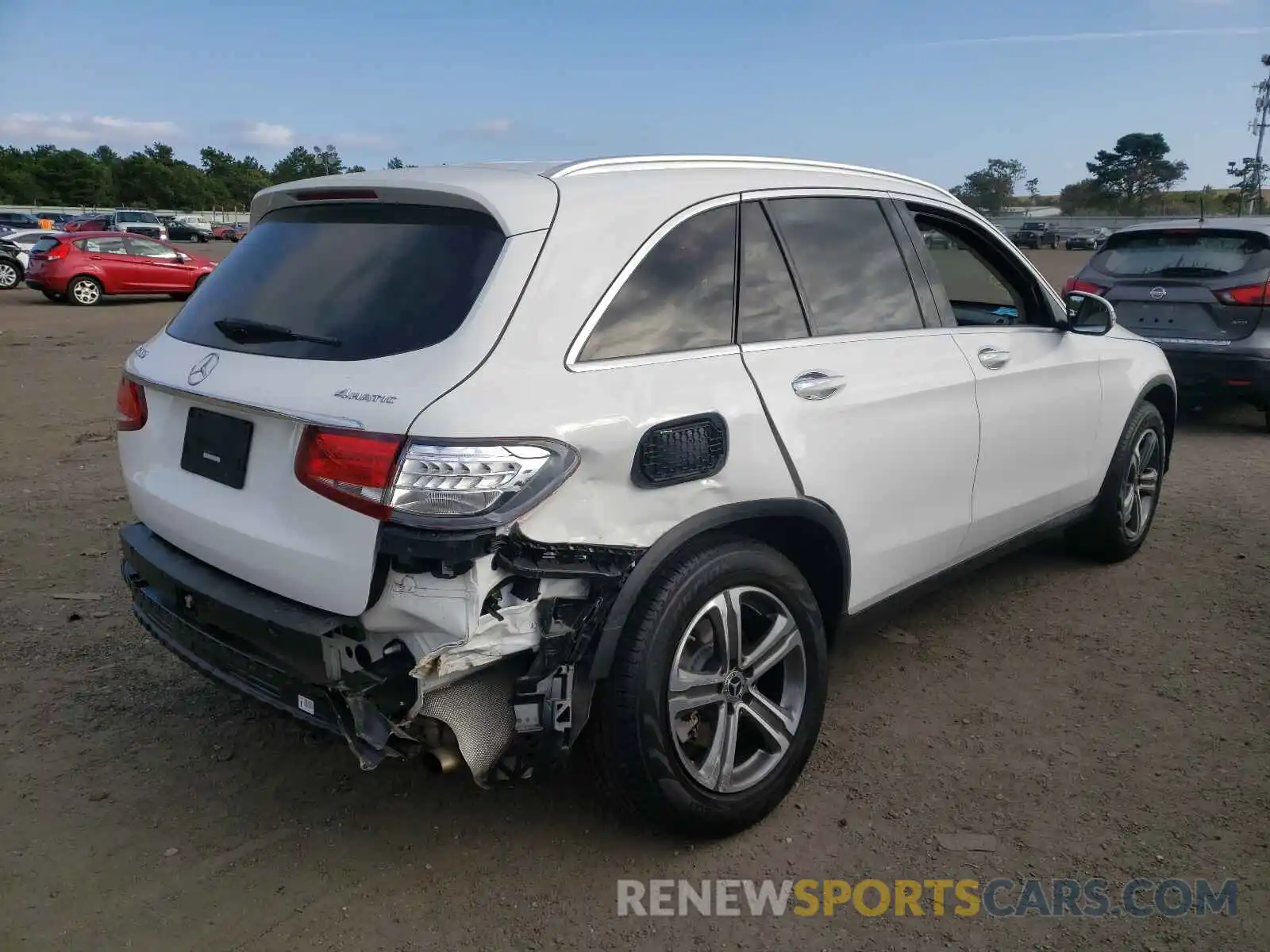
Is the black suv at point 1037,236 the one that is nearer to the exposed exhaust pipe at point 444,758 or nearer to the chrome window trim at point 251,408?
the chrome window trim at point 251,408

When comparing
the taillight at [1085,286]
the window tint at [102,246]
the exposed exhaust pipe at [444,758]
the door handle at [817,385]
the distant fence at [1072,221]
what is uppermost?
the distant fence at [1072,221]

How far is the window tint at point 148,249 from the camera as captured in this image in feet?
67.3

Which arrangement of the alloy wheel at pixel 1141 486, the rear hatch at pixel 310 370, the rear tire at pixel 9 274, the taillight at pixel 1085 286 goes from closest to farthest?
the rear hatch at pixel 310 370, the alloy wheel at pixel 1141 486, the taillight at pixel 1085 286, the rear tire at pixel 9 274

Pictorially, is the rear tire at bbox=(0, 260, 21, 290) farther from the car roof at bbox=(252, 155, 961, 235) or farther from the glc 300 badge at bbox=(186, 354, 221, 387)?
the glc 300 badge at bbox=(186, 354, 221, 387)

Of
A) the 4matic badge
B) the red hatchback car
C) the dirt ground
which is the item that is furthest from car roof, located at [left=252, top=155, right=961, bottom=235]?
the red hatchback car

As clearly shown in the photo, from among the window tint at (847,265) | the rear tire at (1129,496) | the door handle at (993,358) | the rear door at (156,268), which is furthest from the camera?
the rear door at (156,268)

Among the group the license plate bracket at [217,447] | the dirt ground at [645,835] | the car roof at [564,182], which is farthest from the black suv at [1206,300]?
the license plate bracket at [217,447]

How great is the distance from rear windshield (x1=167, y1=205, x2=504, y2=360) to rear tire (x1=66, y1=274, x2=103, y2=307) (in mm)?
19284

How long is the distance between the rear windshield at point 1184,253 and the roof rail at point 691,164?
5598 mm

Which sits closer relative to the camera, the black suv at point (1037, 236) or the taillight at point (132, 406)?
the taillight at point (132, 406)

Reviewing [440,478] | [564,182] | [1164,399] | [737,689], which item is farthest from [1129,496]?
[440,478]

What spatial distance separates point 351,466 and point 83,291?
20.6 meters

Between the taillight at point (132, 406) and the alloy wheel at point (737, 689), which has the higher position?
the taillight at point (132, 406)

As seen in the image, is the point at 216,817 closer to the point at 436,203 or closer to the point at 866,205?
the point at 436,203
